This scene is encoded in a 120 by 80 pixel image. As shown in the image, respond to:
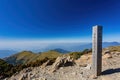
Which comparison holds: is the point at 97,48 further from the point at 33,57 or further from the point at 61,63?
the point at 33,57

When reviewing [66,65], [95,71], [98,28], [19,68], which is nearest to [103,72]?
[95,71]

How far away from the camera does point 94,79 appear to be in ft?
41.8

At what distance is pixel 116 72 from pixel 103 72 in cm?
92

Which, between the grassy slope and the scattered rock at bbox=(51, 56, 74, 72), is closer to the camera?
the scattered rock at bbox=(51, 56, 74, 72)

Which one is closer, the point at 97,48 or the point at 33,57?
the point at 97,48

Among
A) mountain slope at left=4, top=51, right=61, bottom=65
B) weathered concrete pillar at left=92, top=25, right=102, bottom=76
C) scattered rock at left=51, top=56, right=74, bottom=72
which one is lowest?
mountain slope at left=4, top=51, right=61, bottom=65

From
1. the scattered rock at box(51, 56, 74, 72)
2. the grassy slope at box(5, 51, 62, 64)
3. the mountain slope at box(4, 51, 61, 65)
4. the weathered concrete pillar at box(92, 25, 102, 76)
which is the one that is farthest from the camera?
the mountain slope at box(4, 51, 61, 65)

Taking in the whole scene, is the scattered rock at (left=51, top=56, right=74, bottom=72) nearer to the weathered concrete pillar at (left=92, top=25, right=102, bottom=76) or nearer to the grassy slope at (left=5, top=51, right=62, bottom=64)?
the weathered concrete pillar at (left=92, top=25, right=102, bottom=76)

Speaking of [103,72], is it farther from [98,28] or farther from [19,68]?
[19,68]

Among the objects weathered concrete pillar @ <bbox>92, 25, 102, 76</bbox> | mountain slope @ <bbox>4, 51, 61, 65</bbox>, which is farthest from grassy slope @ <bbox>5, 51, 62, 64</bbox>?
weathered concrete pillar @ <bbox>92, 25, 102, 76</bbox>

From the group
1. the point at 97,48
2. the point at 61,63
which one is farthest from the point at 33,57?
the point at 97,48

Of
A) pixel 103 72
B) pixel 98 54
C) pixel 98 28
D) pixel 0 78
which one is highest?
pixel 98 28

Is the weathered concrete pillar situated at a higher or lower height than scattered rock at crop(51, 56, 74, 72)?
higher

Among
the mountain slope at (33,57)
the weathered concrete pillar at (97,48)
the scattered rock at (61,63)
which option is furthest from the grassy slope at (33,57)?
the weathered concrete pillar at (97,48)
